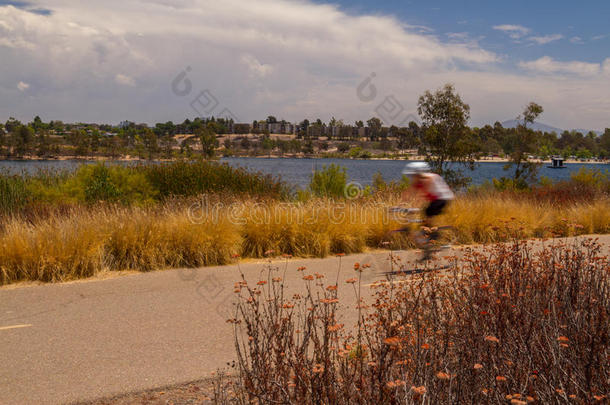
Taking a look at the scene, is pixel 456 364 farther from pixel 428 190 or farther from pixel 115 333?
pixel 428 190

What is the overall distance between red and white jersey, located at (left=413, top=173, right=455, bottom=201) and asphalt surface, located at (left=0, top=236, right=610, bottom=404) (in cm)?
200

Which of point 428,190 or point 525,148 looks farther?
point 525,148

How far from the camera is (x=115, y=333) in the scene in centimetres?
539

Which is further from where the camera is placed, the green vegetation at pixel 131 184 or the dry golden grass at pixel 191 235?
the green vegetation at pixel 131 184

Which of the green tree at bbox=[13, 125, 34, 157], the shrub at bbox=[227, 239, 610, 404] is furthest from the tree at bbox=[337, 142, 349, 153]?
the shrub at bbox=[227, 239, 610, 404]

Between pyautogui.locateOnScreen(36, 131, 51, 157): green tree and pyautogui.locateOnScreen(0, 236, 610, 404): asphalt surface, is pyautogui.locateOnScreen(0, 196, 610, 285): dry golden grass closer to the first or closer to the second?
pyautogui.locateOnScreen(0, 236, 610, 404): asphalt surface

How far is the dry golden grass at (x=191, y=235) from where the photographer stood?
7.94 m

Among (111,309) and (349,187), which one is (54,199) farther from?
(349,187)

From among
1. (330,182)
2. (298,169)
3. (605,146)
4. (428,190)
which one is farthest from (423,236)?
(605,146)

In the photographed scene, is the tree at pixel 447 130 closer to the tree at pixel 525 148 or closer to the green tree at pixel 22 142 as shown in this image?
the tree at pixel 525 148

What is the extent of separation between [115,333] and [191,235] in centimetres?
388

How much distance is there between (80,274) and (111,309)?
2264 mm

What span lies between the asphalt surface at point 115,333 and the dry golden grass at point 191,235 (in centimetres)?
61

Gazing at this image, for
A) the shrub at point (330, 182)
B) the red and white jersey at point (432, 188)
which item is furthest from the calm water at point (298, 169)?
the red and white jersey at point (432, 188)
